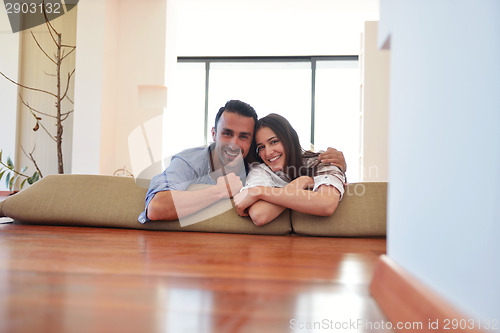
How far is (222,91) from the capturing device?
7105mm

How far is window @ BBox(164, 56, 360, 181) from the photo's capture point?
692cm

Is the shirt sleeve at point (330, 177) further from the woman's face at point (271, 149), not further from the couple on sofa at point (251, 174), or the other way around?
the woman's face at point (271, 149)

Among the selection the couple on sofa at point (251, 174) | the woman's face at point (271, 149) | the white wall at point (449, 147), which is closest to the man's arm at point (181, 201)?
the couple on sofa at point (251, 174)

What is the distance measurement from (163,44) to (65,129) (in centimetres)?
153

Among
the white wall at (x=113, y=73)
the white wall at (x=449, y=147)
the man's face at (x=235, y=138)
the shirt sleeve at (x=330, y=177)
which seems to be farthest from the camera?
the white wall at (x=113, y=73)

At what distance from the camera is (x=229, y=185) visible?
1.83 metres

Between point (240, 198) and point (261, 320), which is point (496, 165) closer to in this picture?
point (261, 320)

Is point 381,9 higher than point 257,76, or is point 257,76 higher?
point 257,76

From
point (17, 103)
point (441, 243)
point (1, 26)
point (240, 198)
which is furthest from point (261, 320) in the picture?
point (1, 26)

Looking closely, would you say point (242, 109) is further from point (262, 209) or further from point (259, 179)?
point (262, 209)

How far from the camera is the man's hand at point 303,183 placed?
68.8 inches

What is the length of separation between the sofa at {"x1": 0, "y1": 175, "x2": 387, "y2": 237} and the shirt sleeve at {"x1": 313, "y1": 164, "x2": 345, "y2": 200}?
3.5 inches

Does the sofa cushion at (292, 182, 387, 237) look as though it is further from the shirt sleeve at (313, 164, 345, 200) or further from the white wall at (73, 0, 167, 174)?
the white wall at (73, 0, 167, 174)

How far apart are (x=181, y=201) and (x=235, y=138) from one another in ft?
1.56
